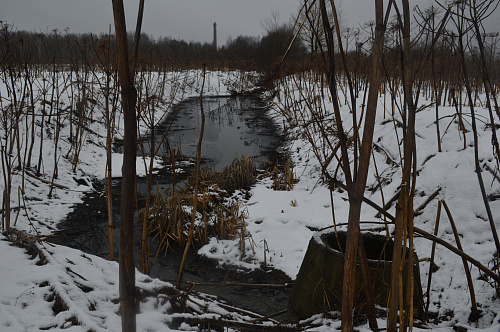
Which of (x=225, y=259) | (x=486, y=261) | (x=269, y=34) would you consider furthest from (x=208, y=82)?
(x=486, y=261)

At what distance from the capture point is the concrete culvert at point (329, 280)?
176cm

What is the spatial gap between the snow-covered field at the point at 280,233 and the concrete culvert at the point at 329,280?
0.47ft

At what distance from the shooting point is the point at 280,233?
419cm

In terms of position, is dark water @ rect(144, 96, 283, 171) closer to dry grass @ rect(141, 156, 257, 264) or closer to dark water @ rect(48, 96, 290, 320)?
dark water @ rect(48, 96, 290, 320)

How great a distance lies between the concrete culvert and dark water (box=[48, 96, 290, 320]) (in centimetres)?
57

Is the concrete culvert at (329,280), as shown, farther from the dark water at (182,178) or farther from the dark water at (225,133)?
the dark water at (225,133)

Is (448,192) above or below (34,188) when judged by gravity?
above

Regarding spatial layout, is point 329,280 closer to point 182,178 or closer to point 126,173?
point 126,173

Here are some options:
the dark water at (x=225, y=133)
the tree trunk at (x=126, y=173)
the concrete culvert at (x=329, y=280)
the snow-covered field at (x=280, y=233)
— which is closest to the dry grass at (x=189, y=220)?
the snow-covered field at (x=280, y=233)

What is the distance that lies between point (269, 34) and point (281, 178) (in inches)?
921

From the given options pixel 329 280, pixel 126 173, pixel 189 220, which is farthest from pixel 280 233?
pixel 126 173

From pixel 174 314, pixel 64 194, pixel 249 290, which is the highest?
pixel 174 314

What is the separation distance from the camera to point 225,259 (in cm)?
380

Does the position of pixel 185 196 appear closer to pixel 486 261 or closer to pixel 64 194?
pixel 64 194
